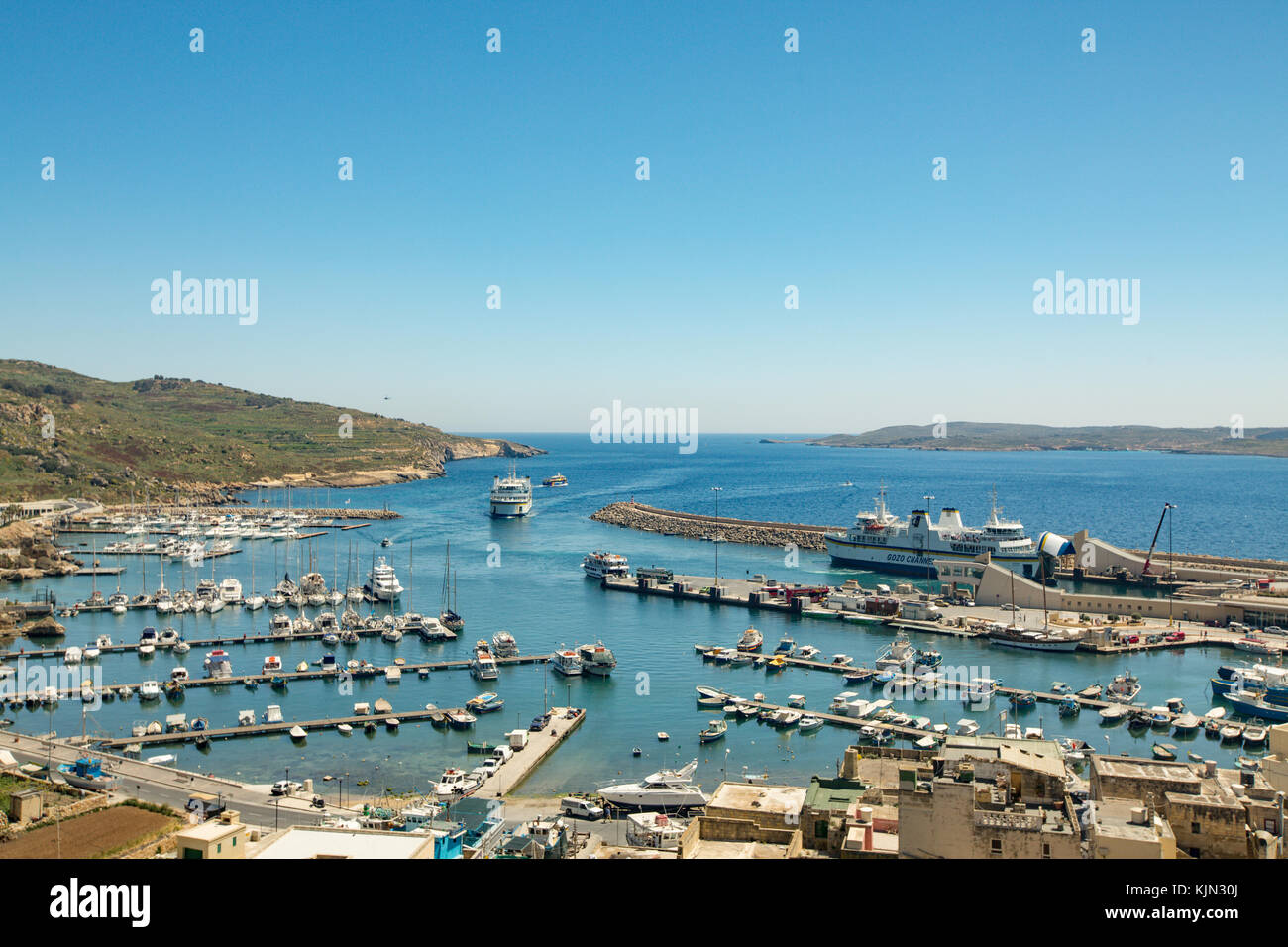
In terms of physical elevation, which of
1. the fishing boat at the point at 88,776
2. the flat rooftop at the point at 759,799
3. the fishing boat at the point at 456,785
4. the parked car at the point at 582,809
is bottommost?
the fishing boat at the point at 456,785

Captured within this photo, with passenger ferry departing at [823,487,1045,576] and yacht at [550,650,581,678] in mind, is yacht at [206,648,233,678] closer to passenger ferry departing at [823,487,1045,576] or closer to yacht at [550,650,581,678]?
yacht at [550,650,581,678]

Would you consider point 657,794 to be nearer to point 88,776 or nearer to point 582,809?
point 582,809

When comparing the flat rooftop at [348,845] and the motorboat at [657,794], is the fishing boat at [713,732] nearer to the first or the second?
the motorboat at [657,794]

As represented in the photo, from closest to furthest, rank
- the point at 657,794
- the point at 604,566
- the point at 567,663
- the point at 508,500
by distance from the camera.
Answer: the point at 657,794
the point at 567,663
the point at 604,566
the point at 508,500

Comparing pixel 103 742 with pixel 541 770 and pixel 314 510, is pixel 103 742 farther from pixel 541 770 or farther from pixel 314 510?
pixel 314 510

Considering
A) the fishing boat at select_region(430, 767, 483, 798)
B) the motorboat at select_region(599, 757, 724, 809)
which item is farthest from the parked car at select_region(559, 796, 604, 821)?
the fishing boat at select_region(430, 767, 483, 798)

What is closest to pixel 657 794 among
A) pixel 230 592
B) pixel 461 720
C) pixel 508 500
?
pixel 461 720

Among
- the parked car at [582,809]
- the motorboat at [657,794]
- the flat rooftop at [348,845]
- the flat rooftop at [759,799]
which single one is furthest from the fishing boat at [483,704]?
the flat rooftop at [348,845]
